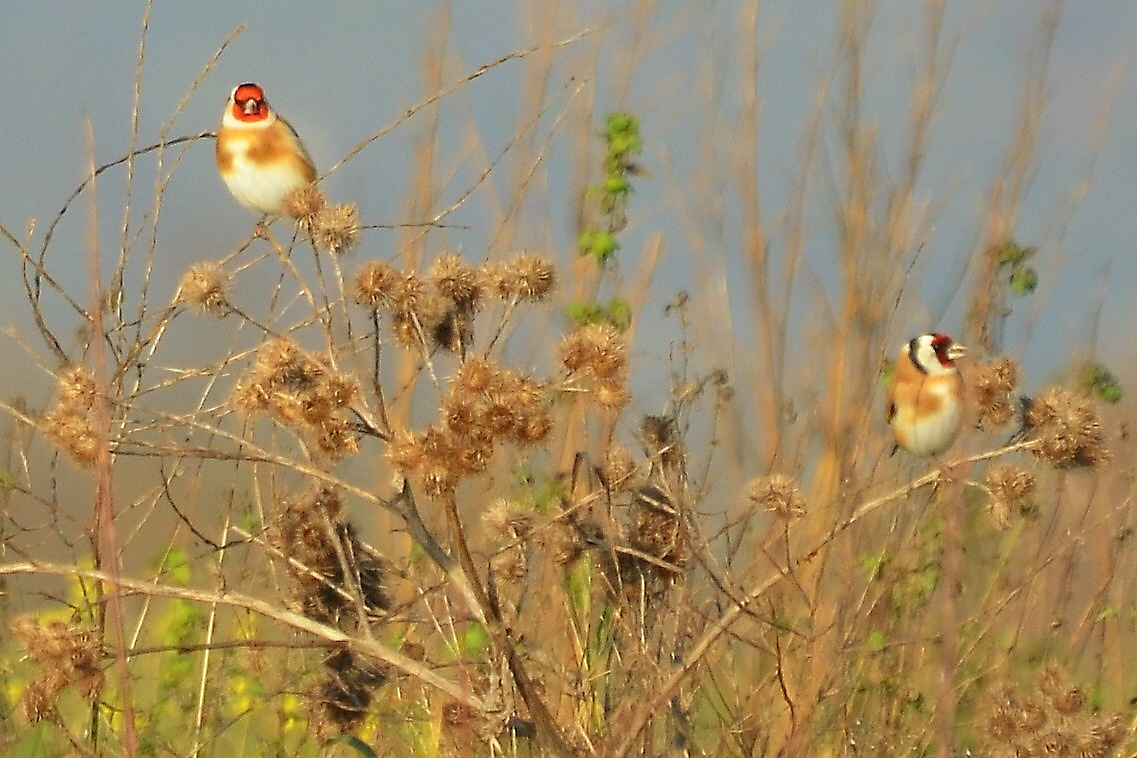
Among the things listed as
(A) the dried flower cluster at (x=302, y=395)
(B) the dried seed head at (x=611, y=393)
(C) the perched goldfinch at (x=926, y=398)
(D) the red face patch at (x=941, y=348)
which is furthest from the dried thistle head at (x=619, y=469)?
(D) the red face patch at (x=941, y=348)

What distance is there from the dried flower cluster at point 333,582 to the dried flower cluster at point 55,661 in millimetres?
363

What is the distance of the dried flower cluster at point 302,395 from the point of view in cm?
224

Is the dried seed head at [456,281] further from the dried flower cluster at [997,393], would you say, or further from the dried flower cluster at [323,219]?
the dried flower cluster at [997,393]

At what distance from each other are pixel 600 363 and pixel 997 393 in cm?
81

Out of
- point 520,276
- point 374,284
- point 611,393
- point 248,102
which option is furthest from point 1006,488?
point 248,102

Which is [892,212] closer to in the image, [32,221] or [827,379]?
[827,379]

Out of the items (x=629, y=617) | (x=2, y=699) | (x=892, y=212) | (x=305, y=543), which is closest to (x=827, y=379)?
(x=892, y=212)

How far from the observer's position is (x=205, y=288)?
2492 millimetres

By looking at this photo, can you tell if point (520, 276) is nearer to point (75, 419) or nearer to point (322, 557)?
point (322, 557)

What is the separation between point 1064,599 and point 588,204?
148 cm

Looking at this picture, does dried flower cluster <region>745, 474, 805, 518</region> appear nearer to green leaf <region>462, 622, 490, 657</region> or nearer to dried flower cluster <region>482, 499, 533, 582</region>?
dried flower cluster <region>482, 499, 533, 582</region>

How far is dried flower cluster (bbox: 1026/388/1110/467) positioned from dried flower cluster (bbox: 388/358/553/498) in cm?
96

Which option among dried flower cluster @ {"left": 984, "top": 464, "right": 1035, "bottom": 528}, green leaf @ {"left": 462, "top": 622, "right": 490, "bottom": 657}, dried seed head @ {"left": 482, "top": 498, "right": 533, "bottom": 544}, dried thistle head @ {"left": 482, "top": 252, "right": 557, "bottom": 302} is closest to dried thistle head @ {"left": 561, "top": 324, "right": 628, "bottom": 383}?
dried thistle head @ {"left": 482, "top": 252, "right": 557, "bottom": 302}

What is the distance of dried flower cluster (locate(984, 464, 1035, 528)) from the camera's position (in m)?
2.72
